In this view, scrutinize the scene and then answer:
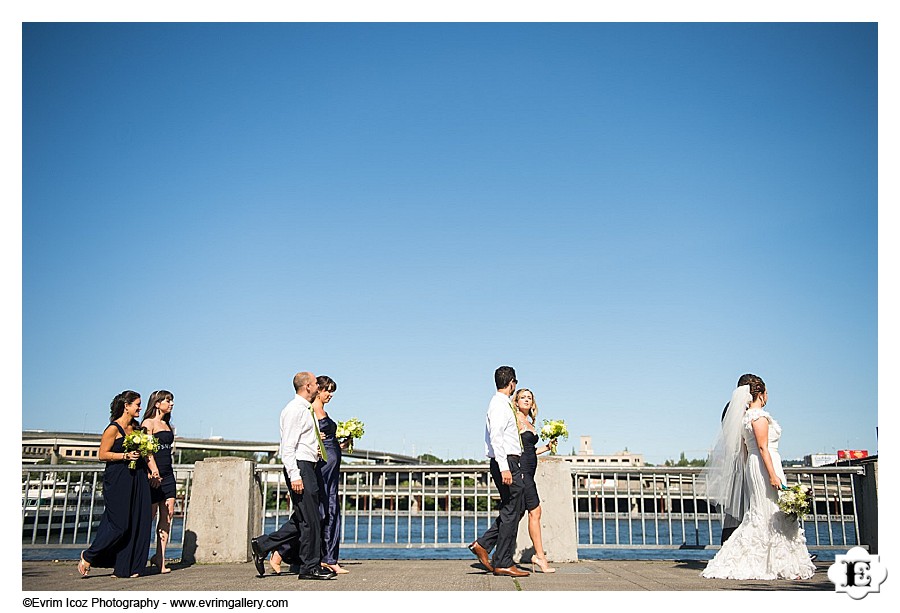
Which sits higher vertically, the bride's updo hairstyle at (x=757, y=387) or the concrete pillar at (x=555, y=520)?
the bride's updo hairstyle at (x=757, y=387)

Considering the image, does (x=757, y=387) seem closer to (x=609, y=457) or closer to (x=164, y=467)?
(x=164, y=467)

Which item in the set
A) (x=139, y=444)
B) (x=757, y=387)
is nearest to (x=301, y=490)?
(x=139, y=444)

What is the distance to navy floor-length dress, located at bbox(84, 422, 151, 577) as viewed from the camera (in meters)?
7.00

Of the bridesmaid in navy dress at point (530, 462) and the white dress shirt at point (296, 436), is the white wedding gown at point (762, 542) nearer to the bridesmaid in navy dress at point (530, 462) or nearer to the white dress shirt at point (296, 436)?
the bridesmaid in navy dress at point (530, 462)

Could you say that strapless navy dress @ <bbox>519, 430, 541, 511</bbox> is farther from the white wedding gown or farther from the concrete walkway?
the white wedding gown

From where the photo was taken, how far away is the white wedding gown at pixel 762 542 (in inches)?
268

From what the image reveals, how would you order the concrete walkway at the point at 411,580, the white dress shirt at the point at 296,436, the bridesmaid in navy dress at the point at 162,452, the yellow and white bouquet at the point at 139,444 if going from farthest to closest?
the bridesmaid in navy dress at the point at 162,452
the yellow and white bouquet at the point at 139,444
the white dress shirt at the point at 296,436
the concrete walkway at the point at 411,580

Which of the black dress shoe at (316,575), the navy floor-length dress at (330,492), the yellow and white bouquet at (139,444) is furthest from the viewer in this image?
the navy floor-length dress at (330,492)

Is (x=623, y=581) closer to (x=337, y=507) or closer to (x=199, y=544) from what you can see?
(x=337, y=507)

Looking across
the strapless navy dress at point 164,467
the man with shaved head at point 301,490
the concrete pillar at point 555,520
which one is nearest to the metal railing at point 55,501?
the strapless navy dress at point 164,467

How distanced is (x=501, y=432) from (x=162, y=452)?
348cm

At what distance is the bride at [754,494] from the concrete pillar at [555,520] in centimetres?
161

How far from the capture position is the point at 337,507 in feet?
25.7
